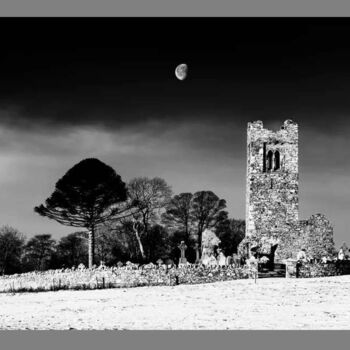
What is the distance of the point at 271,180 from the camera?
34.1m

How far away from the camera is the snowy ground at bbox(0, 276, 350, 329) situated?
13.5m

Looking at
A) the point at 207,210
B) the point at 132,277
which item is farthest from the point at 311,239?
the point at 132,277

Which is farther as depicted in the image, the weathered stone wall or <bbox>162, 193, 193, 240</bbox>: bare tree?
<bbox>162, 193, 193, 240</bbox>: bare tree

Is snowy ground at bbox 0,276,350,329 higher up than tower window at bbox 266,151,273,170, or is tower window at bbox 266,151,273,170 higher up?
tower window at bbox 266,151,273,170

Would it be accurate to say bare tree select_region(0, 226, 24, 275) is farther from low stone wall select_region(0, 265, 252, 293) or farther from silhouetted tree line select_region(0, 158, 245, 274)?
low stone wall select_region(0, 265, 252, 293)

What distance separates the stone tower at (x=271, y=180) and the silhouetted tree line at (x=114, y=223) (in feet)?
14.0

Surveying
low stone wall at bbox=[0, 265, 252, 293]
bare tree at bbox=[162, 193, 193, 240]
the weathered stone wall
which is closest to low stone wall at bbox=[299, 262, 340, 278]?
low stone wall at bbox=[0, 265, 252, 293]

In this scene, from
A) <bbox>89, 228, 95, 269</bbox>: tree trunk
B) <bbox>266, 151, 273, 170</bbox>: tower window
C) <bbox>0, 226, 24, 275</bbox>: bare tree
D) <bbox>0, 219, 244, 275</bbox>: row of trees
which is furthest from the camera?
<bbox>0, 226, 24, 275</bbox>: bare tree

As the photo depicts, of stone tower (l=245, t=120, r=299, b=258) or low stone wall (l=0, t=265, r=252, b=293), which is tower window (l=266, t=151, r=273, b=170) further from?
low stone wall (l=0, t=265, r=252, b=293)

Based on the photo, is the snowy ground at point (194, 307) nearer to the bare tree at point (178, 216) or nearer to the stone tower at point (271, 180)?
the stone tower at point (271, 180)

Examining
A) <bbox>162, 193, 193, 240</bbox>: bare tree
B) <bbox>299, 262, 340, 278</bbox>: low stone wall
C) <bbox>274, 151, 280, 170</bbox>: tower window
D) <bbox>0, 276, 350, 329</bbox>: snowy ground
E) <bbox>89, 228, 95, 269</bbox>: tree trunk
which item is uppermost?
<bbox>274, 151, 280, 170</bbox>: tower window

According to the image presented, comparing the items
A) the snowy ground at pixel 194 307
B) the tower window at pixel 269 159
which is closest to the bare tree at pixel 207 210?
the tower window at pixel 269 159

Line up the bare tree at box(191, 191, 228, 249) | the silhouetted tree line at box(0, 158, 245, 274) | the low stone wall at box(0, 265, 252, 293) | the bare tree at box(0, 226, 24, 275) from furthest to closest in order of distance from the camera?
1. the bare tree at box(191, 191, 228, 249)
2. the bare tree at box(0, 226, 24, 275)
3. the silhouetted tree line at box(0, 158, 245, 274)
4. the low stone wall at box(0, 265, 252, 293)

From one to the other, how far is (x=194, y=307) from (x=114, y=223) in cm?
2102
